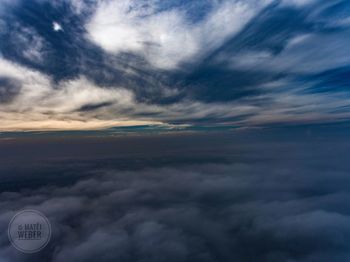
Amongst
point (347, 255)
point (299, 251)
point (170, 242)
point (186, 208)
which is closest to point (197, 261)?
point (170, 242)

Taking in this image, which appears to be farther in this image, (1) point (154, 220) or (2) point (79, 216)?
(2) point (79, 216)

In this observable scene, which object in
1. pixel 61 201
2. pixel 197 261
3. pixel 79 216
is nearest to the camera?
pixel 197 261

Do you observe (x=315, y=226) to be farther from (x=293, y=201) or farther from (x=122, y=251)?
(x=122, y=251)

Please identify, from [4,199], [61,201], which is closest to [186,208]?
[61,201]

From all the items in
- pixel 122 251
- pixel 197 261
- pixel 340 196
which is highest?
pixel 122 251

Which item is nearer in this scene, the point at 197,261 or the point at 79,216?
the point at 197,261

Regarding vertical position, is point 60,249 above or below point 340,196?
above

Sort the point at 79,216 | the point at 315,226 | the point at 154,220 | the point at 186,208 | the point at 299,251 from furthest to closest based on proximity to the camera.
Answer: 1. the point at 186,208
2. the point at 79,216
3. the point at 154,220
4. the point at 315,226
5. the point at 299,251

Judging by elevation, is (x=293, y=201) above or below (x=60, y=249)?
below

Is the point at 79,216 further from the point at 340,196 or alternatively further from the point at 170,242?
the point at 340,196
